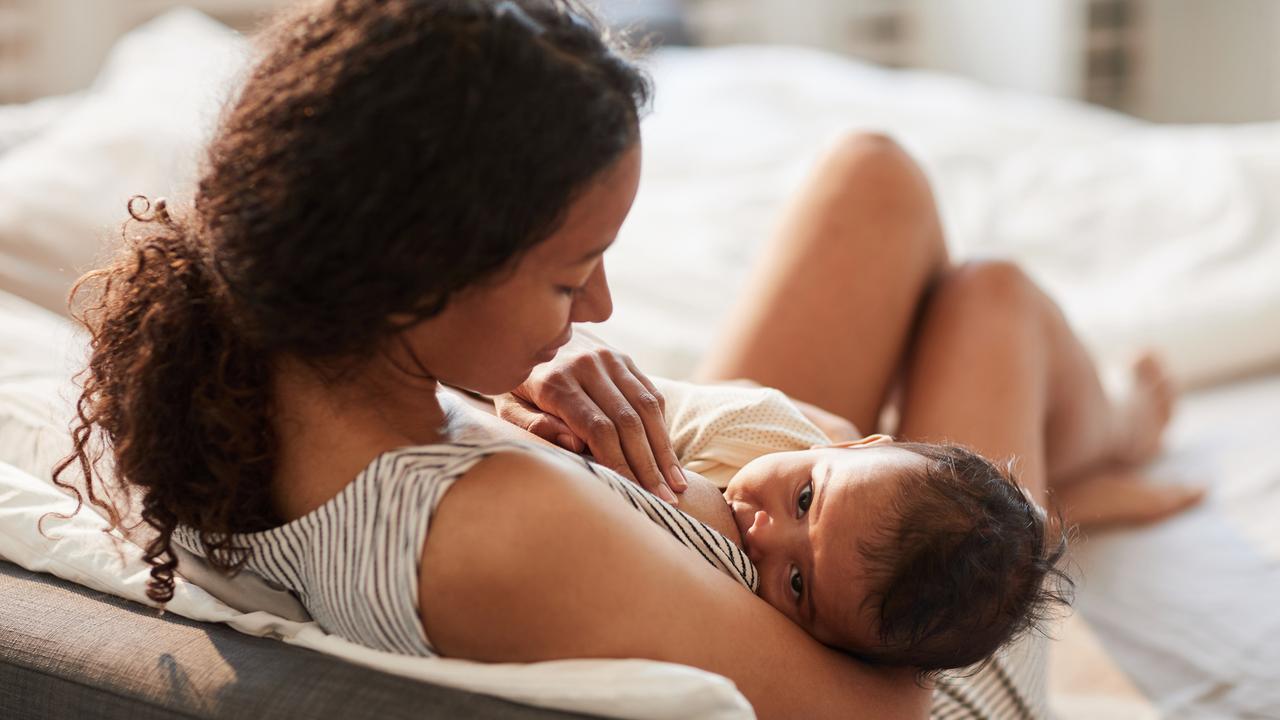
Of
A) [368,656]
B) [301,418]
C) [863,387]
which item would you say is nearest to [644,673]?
[368,656]

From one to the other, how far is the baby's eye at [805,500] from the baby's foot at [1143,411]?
950mm

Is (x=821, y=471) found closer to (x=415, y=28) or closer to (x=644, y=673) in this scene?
(x=644, y=673)

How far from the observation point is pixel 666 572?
31.6 inches

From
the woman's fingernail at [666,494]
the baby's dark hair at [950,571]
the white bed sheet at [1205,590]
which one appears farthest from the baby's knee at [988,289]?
the woman's fingernail at [666,494]

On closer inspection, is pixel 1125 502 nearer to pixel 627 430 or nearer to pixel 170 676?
pixel 627 430

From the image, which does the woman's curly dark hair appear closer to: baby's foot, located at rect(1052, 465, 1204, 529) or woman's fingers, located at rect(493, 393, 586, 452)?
woman's fingers, located at rect(493, 393, 586, 452)

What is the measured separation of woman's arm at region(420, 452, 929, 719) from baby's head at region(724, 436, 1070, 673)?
14 cm

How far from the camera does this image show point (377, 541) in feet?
2.62

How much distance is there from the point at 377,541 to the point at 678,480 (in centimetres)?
29

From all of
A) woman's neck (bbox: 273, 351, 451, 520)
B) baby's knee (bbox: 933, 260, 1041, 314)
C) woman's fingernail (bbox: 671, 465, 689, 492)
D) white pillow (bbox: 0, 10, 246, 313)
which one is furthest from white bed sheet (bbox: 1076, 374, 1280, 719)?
white pillow (bbox: 0, 10, 246, 313)

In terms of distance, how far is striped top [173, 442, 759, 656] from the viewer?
79cm

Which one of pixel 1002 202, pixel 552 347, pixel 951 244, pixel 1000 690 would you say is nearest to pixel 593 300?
pixel 552 347

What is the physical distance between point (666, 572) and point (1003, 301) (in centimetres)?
79

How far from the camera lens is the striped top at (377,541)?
31.0 inches
